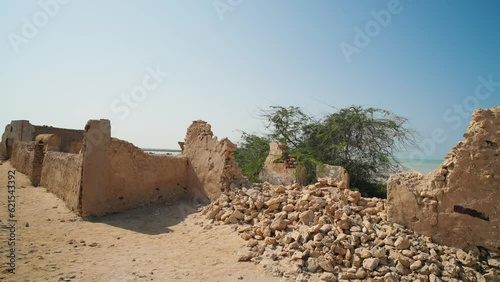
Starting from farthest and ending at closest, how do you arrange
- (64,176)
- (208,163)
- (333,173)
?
1. (333,173)
2. (64,176)
3. (208,163)

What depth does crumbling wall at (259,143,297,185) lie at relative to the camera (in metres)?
9.01

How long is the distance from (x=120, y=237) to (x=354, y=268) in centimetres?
389

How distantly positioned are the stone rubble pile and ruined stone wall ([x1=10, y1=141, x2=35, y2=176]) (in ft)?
29.8

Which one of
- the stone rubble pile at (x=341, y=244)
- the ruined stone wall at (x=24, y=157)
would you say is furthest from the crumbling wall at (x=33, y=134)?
the stone rubble pile at (x=341, y=244)

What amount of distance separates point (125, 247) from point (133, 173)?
2.45 metres

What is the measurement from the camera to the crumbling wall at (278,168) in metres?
9.01

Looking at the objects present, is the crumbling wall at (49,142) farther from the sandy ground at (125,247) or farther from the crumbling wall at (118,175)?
the crumbling wall at (118,175)

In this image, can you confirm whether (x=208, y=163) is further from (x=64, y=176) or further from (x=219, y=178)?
(x=64, y=176)

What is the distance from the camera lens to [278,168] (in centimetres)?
938

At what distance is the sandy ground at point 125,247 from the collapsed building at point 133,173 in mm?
342

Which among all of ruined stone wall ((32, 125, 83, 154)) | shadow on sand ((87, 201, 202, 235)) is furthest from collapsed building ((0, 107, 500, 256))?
ruined stone wall ((32, 125, 83, 154))

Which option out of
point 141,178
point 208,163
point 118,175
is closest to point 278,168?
point 208,163

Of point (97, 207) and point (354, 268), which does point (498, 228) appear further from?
point (97, 207)

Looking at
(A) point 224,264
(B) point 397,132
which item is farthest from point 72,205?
(B) point 397,132
